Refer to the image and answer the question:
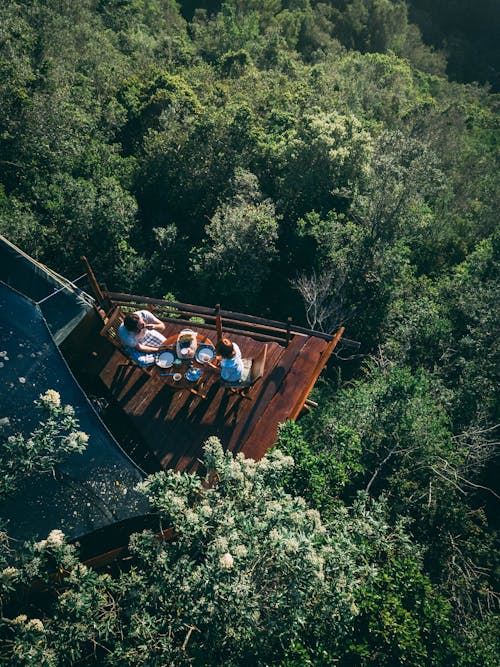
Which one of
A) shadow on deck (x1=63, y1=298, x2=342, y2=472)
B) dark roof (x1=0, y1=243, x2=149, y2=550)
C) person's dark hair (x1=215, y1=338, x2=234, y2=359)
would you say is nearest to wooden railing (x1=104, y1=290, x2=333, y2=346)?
shadow on deck (x1=63, y1=298, x2=342, y2=472)

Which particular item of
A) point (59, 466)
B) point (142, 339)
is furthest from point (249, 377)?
point (59, 466)

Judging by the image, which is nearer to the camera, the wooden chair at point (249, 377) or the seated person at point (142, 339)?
the seated person at point (142, 339)

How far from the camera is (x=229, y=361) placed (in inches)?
418

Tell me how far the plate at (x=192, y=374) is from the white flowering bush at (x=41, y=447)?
309 cm

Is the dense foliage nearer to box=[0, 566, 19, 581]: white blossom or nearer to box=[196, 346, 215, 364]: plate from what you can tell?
box=[0, 566, 19, 581]: white blossom

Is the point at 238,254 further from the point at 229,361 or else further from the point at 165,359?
the point at 229,361

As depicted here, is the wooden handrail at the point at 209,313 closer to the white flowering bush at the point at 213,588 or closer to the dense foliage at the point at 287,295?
the dense foliage at the point at 287,295

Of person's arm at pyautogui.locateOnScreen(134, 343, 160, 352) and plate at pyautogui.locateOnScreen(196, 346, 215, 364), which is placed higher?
plate at pyautogui.locateOnScreen(196, 346, 215, 364)

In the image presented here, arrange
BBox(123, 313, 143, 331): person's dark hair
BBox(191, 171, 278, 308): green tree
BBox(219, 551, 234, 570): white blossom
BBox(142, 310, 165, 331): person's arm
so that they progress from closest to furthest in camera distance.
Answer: BBox(219, 551, 234, 570): white blossom → BBox(123, 313, 143, 331): person's dark hair → BBox(142, 310, 165, 331): person's arm → BBox(191, 171, 278, 308): green tree

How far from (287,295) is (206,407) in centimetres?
1097

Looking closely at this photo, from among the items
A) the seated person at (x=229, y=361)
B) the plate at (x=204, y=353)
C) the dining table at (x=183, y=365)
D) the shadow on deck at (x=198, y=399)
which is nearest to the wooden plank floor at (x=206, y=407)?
the shadow on deck at (x=198, y=399)

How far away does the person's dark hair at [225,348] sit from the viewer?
10164 millimetres

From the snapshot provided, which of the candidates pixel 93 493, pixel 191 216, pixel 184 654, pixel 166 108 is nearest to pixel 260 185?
pixel 191 216

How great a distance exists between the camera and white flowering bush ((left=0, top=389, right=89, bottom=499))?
8438 millimetres
